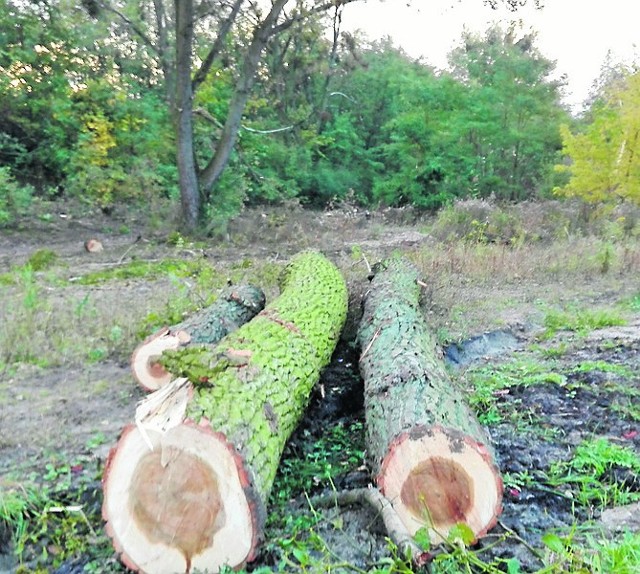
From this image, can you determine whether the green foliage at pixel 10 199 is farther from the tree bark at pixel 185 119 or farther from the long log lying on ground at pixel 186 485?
the long log lying on ground at pixel 186 485

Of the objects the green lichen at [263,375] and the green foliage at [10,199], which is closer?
the green lichen at [263,375]

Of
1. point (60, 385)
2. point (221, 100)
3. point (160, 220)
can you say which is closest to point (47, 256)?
point (160, 220)

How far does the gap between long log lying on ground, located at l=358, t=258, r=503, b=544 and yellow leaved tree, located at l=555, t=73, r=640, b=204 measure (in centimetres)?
1030

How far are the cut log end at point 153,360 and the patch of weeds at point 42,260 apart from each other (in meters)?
5.33

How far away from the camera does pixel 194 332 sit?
15.6 ft

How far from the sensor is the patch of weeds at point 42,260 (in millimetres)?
9047

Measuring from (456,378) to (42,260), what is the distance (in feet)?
23.8

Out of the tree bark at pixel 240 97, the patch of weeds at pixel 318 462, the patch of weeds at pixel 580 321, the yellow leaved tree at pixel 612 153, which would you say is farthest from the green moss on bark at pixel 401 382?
the yellow leaved tree at pixel 612 153

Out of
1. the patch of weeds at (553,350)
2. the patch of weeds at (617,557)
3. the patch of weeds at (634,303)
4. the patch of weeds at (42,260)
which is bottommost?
the patch of weeds at (42,260)

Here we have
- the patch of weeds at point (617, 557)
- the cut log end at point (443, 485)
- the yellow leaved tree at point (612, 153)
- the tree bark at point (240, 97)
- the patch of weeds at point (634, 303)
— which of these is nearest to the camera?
the patch of weeds at point (617, 557)

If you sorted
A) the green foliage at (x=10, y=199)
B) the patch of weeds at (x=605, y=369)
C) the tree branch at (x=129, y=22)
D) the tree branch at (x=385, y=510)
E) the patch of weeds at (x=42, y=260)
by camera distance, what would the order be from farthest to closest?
the green foliage at (x=10, y=199) < the tree branch at (x=129, y=22) < the patch of weeds at (x=42, y=260) < the patch of weeds at (x=605, y=369) < the tree branch at (x=385, y=510)

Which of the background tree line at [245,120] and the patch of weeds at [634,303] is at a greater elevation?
the background tree line at [245,120]

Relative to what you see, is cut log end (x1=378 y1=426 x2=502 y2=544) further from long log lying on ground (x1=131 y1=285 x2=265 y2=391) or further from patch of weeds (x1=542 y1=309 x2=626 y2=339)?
patch of weeds (x1=542 y1=309 x2=626 y2=339)

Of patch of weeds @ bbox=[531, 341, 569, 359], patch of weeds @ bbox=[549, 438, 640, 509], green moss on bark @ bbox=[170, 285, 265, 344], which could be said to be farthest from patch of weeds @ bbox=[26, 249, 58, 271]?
patch of weeds @ bbox=[549, 438, 640, 509]
